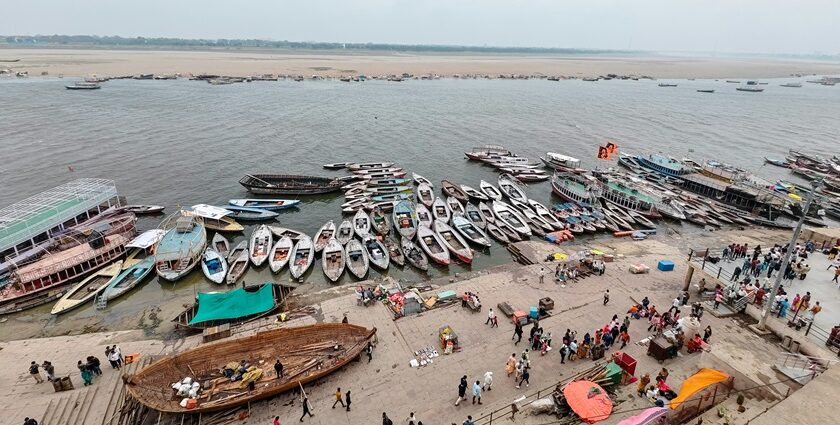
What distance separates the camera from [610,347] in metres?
23.5

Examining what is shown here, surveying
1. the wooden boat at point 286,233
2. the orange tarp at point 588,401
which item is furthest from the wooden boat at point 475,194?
the orange tarp at point 588,401

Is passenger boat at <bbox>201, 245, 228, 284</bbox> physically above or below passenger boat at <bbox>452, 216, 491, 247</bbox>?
below

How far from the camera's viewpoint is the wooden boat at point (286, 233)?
41.1m

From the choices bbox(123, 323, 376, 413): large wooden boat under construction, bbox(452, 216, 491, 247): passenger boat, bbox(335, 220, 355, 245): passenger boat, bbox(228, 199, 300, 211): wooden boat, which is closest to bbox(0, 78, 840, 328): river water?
bbox(228, 199, 300, 211): wooden boat

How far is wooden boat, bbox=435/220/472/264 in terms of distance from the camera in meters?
38.1

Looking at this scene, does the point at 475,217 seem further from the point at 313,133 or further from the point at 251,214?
the point at 313,133

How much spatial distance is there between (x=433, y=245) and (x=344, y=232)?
9709 mm

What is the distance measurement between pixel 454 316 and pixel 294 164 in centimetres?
4841

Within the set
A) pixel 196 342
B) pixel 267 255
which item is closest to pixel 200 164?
pixel 267 255

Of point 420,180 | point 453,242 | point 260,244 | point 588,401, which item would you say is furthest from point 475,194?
point 588,401

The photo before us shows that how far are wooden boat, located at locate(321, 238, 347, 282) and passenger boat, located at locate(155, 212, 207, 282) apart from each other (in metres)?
11.7

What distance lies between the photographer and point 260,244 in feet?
129

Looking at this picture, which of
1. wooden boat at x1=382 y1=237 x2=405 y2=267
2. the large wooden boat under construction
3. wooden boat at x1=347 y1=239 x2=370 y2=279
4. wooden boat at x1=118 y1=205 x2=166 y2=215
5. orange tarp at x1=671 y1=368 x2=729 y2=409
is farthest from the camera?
wooden boat at x1=118 y1=205 x2=166 y2=215

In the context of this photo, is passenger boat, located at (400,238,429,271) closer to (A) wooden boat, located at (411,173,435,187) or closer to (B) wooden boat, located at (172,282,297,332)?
(B) wooden boat, located at (172,282,297,332)
